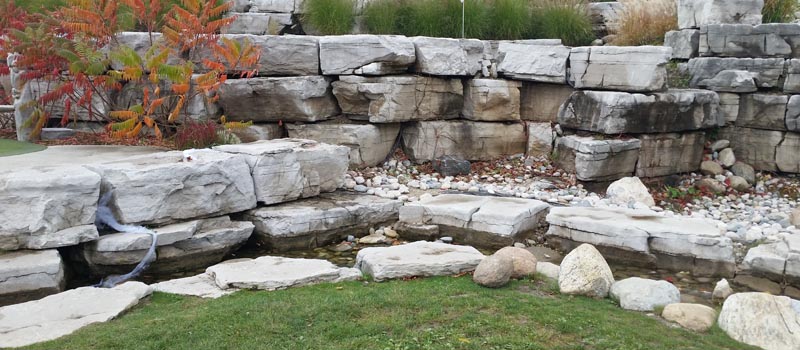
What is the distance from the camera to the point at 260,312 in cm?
481

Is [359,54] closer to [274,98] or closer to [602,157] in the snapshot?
[274,98]

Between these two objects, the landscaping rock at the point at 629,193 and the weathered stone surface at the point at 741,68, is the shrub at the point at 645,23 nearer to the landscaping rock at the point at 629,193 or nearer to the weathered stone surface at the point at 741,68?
the weathered stone surface at the point at 741,68

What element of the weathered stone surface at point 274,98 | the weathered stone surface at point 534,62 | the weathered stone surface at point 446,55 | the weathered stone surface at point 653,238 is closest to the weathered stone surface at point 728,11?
the weathered stone surface at point 534,62

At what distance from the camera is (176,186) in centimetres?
700

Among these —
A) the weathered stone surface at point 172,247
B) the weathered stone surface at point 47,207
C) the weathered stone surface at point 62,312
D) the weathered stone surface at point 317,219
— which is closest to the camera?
the weathered stone surface at point 62,312

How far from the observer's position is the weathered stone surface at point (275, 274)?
18.6 feet

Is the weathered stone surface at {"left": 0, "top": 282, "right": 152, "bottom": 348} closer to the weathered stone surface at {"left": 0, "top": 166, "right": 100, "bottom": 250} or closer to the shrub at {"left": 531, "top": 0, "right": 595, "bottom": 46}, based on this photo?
the weathered stone surface at {"left": 0, "top": 166, "right": 100, "bottom": 250}

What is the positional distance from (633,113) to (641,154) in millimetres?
660

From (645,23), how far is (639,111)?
2.80 metres

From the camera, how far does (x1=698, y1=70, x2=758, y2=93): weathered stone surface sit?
10359 millimetres

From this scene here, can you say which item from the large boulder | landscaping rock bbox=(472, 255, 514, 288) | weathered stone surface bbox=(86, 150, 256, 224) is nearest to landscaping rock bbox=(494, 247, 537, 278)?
landscaping rock bbox=(472, 255, 514, 288)

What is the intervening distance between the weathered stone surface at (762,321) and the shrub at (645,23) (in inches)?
302

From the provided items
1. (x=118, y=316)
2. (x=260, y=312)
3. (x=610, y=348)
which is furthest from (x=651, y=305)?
(x=118, y=316)

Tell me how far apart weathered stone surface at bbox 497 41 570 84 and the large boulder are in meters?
5.54
